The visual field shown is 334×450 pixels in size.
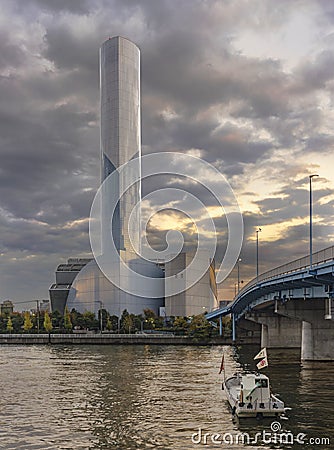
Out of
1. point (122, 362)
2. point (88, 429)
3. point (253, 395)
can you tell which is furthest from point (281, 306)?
point (88, 429)

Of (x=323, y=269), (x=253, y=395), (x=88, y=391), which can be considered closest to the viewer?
(x=253, y=395)

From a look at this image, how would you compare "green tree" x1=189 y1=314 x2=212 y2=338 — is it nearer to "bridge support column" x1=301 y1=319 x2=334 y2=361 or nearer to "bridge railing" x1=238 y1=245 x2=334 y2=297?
"bridge railing" x1=238 y1=245 x2=334 y2=297

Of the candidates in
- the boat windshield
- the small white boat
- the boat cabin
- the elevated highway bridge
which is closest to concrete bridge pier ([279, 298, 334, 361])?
the elevated highway bridge

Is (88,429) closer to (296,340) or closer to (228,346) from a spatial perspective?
(296,340)

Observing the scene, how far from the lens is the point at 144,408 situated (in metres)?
51.2

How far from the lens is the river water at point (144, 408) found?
39.7 m

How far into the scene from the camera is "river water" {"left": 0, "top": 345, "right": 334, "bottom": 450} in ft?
130

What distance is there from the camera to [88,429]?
4312 centimetres

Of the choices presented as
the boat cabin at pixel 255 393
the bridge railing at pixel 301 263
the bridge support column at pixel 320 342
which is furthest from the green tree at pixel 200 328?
the boat cabin at pixel 255 393

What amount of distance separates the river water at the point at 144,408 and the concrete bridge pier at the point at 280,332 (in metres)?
41.4

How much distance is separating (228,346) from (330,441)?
367 ft

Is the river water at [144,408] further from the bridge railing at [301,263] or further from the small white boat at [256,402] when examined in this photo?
the bridge railing at [301,263]

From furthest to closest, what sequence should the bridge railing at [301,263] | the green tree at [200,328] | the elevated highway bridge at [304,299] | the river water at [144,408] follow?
the green tree at [200,328], the elevated highway bridge at [304,299], the bridge railing at [301,263], the river water at [144,408]

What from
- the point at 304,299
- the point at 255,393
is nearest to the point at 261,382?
the point at 255,393
